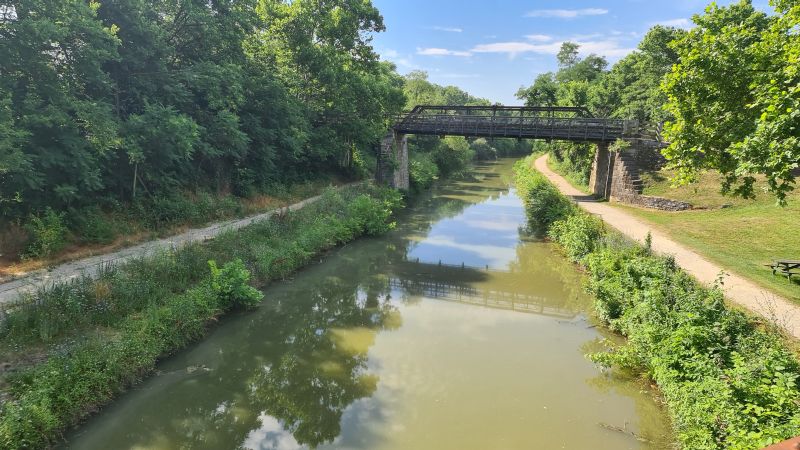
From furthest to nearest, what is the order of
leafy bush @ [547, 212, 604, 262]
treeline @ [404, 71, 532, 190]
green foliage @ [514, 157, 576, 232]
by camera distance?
treeline @ [404, 71, 532, 190]
green foliage @ [514, 157, 576, 232]
leafy bush @ [547, 212, 604, 262]

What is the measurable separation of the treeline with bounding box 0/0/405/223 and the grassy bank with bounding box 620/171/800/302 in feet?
60.4

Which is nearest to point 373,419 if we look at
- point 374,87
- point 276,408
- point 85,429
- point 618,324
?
point 276,408

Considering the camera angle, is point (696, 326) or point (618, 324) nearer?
point (696, 326)

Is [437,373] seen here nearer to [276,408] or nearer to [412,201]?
[276,408]

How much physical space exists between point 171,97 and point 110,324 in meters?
10.3

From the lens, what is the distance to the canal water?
840 cm

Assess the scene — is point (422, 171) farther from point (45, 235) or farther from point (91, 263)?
point (45, 235)

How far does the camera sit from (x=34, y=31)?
11.4 metres

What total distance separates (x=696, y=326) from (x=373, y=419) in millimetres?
6447

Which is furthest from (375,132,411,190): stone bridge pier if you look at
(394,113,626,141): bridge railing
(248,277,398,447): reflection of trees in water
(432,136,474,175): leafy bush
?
(248,277,398,447): reflection of trees in water

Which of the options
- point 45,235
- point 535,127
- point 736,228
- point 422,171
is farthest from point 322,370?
point 422,171

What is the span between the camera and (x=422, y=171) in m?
43.5

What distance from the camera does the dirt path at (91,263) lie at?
1091 centimetres

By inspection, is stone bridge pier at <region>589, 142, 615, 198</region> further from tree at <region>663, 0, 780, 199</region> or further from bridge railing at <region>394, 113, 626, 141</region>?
tree at <region>663, 0, 780, 199</region>
